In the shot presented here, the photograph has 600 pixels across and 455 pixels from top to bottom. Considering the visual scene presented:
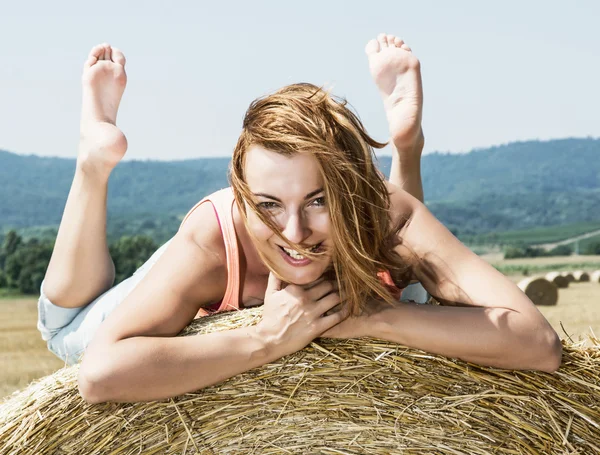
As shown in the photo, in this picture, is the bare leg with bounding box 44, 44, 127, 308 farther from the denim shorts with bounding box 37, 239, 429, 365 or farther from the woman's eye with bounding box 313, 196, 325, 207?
the woman's eye with bounding box 313, 196, 325, 207

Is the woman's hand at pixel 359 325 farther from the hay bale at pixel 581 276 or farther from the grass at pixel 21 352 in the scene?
the hay bale at pixel 581 276

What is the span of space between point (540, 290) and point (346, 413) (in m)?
7.55

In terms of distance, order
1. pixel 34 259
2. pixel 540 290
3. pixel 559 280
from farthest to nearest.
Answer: pixel 34 259
pixel 559 280
pixel 540 290

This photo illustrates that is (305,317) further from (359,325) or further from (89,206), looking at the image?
(89,206)

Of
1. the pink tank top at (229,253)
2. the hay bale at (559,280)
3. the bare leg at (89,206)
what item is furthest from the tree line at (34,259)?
the pink tank top at (229,253)

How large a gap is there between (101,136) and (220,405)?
1.25 m

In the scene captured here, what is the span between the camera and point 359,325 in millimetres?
1986

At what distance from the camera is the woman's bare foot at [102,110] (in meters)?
2.87

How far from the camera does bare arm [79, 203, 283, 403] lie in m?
1.93

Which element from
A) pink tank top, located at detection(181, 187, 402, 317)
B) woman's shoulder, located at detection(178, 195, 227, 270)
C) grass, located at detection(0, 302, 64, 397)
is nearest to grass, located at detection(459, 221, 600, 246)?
grass, located at detection(0, 302, 64, 397)

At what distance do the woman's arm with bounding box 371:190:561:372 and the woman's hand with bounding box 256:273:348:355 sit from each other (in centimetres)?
13

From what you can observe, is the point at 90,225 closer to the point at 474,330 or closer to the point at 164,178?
the point at 474,330

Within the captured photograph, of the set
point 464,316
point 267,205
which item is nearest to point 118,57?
point 267,205

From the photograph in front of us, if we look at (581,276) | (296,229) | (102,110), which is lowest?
(581,276)
